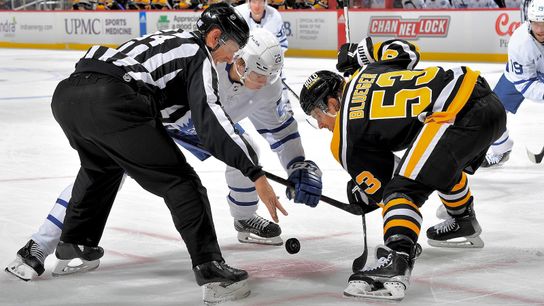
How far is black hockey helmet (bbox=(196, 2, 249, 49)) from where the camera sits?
3.10 meters

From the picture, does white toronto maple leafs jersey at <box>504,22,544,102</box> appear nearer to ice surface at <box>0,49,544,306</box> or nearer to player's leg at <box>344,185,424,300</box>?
ice surface at <box>0,49,544,306</box>

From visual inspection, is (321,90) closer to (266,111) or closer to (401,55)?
(401,55)

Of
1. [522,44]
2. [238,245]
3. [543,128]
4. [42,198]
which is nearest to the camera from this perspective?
[238,245]

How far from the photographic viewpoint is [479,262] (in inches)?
136

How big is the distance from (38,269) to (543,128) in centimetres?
487

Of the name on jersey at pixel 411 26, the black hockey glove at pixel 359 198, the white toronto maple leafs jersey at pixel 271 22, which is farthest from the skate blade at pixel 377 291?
the name on jersey at pixel 411 26

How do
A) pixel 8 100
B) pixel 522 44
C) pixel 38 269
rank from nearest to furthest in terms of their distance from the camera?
1. pixel 38 269
2. pixel 522 44
3. pixel 8 100

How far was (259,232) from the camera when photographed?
153 inches

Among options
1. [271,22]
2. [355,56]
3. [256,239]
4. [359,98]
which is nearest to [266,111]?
[355,56]

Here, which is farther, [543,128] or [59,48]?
[59,48]

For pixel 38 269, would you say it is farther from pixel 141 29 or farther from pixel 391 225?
pixel 141 29

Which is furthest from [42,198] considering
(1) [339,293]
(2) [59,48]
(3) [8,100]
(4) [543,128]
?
(2) [59,48]

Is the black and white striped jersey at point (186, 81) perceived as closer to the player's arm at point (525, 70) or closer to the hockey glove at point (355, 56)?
the hockey glove at point (355, 56)

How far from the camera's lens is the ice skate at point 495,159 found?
18.9 feet
